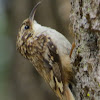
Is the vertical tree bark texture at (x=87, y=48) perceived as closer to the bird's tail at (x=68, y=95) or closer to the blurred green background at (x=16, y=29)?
the bird's tail at (x=68, y=95)

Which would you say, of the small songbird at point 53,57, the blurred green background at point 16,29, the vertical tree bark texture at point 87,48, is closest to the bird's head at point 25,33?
the small songbird at point 53,57

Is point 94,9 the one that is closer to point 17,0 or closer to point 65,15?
point 65,15

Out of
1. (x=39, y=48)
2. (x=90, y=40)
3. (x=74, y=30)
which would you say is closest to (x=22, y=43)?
(x=39, y=48)

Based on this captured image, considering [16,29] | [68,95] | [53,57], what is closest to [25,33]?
[53,57]

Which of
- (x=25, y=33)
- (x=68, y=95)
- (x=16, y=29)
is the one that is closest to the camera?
(x=68, y=95)

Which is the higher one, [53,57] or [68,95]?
[53,57]

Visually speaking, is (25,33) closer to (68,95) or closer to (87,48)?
(68,95)

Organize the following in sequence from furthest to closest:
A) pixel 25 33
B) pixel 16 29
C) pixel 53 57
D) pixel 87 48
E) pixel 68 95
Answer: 1. pixel 16 29
2. pixel 25 33
3. pixel 53 57
4. pixel 68 95
5. pixel 87 48
